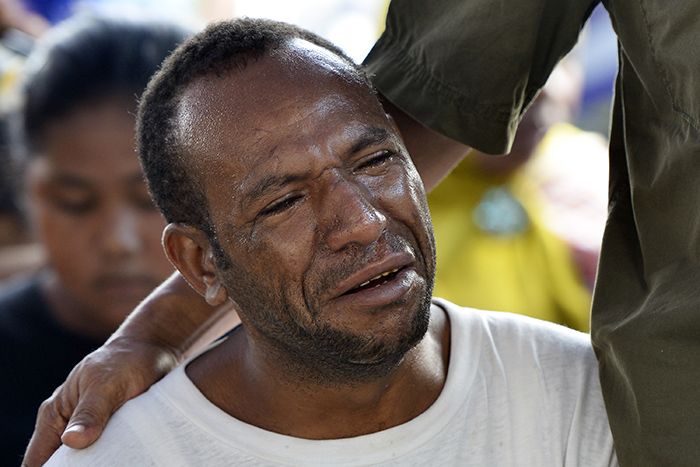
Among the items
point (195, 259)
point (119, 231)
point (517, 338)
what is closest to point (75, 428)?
point (195, 259)

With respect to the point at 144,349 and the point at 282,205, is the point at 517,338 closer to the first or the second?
the point at 282,205

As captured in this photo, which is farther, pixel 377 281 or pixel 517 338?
pixel 517 338

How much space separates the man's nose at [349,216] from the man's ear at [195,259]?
26 centimetres

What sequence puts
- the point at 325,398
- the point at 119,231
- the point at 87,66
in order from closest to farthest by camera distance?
1. the point at 325,398
2. the point at 119,231
3. the point at 87,66

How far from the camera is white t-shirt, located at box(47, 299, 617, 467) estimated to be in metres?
1.36

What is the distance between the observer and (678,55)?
1.15m

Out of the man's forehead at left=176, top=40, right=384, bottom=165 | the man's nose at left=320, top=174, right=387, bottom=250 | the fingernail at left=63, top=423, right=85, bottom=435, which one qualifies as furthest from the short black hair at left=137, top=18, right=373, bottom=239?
the fingernail at left=63, top=423, right=85, bottom=435

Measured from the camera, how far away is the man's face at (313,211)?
1.32 metres

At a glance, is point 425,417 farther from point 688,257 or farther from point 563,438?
point 688,257

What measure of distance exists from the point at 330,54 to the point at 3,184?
1943 mm

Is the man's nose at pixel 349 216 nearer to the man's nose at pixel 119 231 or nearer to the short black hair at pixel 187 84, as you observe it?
the short black hair at pixel 187 84

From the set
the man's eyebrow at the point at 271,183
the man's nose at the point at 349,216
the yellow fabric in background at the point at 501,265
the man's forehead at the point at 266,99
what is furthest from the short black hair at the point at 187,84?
the yellow fabric in background at the point at 501,265

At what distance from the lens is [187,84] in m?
1.44

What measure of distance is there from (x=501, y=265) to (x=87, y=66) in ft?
4.83
